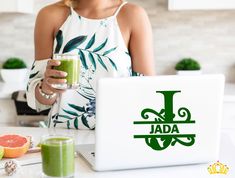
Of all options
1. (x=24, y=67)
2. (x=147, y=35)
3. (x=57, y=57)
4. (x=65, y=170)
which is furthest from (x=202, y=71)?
(x=65, y=170)

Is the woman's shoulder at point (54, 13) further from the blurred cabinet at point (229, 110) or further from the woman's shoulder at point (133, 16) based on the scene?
the blurred cabinet at point (229, 110)

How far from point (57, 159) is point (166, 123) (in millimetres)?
299

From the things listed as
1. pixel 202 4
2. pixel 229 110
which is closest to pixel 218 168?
pixel 229 110

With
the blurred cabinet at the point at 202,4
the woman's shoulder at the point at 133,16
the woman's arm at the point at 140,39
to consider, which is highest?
the blurred cabinet at the point at 202,4

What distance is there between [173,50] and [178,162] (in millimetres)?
2141

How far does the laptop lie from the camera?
115 centimetres

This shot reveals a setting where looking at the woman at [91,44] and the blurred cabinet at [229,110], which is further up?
the woman at [91,44]

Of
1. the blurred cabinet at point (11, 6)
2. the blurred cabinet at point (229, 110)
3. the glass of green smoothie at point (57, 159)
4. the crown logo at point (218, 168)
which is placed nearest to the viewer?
the glass of green smoothie at point (57, 159)

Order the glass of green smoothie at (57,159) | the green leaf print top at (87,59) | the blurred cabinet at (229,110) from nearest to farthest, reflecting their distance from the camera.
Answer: the glass of green smoothie at (57,159) → the green leaf print top at (87,59) → the blurred cabinet at (229,110)

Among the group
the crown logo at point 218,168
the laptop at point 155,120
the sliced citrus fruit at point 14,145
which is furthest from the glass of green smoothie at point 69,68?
the crown logo at point 218,168

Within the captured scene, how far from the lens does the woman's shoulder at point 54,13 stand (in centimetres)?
176

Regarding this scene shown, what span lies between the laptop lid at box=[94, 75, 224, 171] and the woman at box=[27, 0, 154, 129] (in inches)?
20.5

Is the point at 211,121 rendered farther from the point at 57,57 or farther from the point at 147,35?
the point at 147,35

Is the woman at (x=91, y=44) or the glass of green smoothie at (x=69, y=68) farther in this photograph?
the woman at (x=91, y=44)
